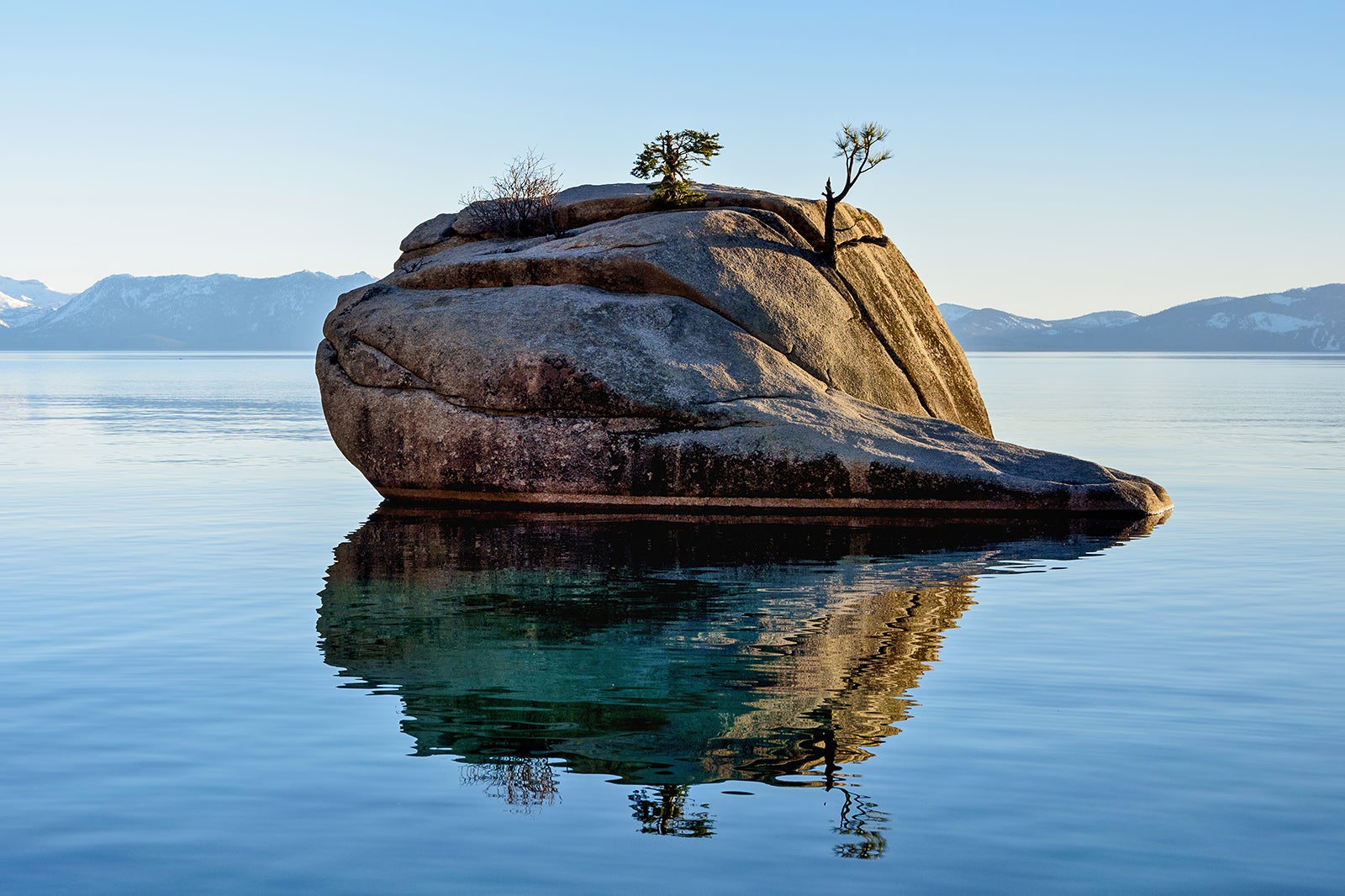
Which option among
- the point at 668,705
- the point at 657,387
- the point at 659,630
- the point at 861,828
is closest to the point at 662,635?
the point at 659,630

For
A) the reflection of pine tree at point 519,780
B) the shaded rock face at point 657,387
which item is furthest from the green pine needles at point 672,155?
the reflection of pine tree at point 519,780

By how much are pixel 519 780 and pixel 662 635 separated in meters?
4.77

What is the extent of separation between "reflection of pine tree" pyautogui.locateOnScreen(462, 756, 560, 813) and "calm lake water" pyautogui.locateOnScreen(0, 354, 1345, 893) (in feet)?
0.10

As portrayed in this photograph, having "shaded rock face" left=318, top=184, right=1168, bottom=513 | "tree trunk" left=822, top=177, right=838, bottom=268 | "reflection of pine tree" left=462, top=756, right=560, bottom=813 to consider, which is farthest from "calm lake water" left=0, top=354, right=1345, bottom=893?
"tree trunk" left=822, top=177, right=838, bottom=268

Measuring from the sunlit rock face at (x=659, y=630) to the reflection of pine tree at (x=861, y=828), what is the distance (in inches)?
19.8

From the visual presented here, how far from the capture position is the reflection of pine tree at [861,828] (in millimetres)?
7402

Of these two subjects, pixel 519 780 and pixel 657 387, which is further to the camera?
pixel 657 387

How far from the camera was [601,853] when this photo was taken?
24.4 feet

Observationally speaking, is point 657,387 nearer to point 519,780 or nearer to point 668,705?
point 668,705

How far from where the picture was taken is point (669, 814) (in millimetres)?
8047

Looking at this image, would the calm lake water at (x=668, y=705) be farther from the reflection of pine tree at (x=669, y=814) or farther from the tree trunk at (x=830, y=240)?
the tree trunk at (x=830, y=240)

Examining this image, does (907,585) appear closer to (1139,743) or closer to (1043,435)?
(1139,743)

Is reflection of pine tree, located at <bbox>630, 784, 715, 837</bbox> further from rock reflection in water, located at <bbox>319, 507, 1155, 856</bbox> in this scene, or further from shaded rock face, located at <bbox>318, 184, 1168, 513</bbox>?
shaded rock face, located at <bbox>318, 184, 1168, 513</bbox>

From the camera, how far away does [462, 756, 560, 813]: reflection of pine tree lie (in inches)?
327
